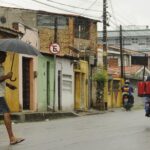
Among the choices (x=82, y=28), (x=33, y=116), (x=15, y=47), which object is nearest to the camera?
(x=15, y=47)

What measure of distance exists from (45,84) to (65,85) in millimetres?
3044

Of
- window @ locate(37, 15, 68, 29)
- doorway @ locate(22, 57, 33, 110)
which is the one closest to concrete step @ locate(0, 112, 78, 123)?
doorway @ locate(22, 57, 33, 110)

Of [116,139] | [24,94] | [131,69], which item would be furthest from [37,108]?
[131,69]

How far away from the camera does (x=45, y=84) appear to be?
92.6ft

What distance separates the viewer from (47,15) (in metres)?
43.1

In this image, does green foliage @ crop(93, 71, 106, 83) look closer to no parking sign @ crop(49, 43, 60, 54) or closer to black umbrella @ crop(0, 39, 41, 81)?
no parking sign @ crop(49, 43, 60, 54)

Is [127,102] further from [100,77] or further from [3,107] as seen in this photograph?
[3,107]

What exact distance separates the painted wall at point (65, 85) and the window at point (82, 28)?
11.1m

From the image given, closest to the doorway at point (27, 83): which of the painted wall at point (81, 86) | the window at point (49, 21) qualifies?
the painted wall at point (81, 86)

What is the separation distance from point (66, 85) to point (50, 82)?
2540mm

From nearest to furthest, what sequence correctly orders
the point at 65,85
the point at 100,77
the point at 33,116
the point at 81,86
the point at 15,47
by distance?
the point at 15,47
the point at 33,116
the point at 65,85
the point at 81,86
the point at 100,77

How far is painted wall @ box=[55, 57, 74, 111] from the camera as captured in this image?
1185 inches

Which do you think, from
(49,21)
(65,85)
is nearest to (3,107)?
(65,85)

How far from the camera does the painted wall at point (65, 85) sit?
3009 centimetres
